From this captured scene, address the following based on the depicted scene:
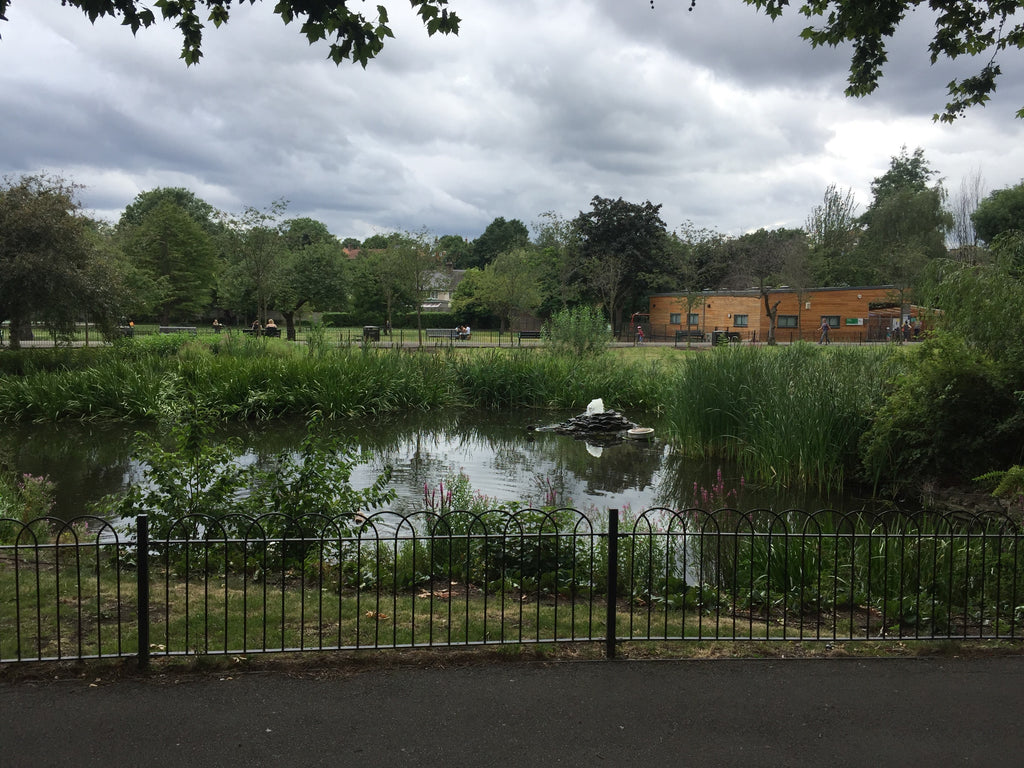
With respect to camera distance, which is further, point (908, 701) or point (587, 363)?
point (587, 363)

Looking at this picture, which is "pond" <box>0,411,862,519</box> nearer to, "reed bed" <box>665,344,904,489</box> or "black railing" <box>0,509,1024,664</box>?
"reed bed" <box>665,344,904,489</box>

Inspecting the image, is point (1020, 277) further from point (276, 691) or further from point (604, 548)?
point (276, 691)

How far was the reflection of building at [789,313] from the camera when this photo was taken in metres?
48.3

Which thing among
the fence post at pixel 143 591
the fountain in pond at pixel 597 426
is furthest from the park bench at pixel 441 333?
the fence post at pixel 143 591

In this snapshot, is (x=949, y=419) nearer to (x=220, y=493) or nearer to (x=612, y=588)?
(x=612, y=588)

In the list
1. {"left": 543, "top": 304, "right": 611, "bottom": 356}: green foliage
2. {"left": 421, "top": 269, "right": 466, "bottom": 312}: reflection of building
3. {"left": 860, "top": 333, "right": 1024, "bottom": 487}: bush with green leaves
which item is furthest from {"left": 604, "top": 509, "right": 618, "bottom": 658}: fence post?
{"left": 421, "top": 269, "right": 466, "bottom": 312}: reflection of building

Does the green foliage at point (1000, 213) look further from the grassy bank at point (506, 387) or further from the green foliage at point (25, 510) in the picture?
the green foliage at point (25, 510)

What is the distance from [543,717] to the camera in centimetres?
415

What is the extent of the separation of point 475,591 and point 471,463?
8511mm

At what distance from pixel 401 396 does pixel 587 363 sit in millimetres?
6160

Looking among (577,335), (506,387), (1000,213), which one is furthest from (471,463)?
(1000,213)

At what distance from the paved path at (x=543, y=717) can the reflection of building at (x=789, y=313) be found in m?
44.6

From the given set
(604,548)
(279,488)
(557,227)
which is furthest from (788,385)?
(557,227)

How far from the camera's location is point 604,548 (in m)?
7.38
